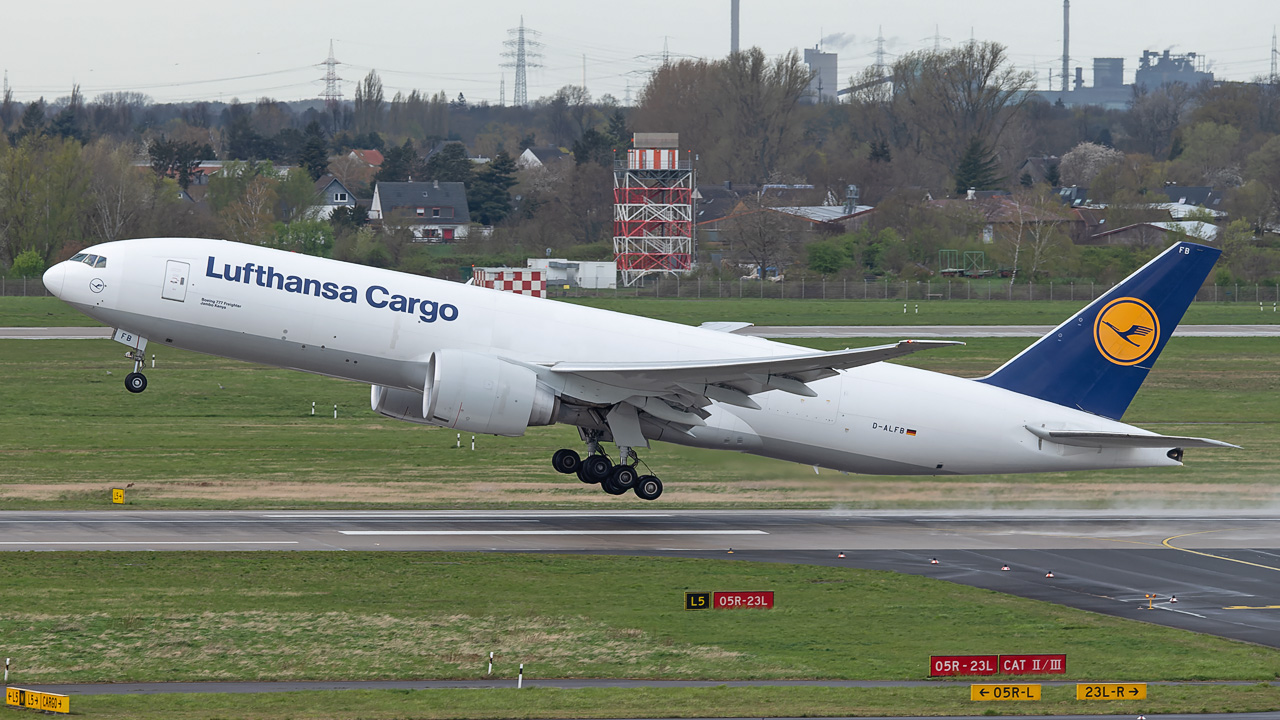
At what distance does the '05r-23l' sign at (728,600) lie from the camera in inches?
1118

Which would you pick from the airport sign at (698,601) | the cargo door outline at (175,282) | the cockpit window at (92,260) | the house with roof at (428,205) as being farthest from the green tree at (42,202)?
the airport sign at (698,601)

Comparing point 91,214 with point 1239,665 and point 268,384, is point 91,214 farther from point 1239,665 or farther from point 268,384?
point 1239,665

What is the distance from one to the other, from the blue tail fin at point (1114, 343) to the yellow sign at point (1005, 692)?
1630cm

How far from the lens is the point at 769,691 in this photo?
2314cm

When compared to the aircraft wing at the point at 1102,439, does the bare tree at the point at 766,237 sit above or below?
above

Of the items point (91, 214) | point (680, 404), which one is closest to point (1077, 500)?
point (680, 404)

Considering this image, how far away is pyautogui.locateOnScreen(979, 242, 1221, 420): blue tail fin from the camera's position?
3684cm

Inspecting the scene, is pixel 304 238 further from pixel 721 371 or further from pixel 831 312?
pixel 721 371

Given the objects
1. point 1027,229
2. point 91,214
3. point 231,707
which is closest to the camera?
point 231,707

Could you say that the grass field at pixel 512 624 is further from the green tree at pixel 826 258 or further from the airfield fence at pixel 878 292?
the green tree at pixel 826 258

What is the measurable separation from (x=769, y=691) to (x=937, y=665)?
3.24m

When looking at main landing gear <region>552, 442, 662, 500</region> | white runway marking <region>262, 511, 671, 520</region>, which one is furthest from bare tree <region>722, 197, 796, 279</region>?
main landing gear <region>552, 442, 662, 500</region>

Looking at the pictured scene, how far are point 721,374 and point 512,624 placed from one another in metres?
9.80

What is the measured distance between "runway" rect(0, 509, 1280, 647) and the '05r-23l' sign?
4.58m
